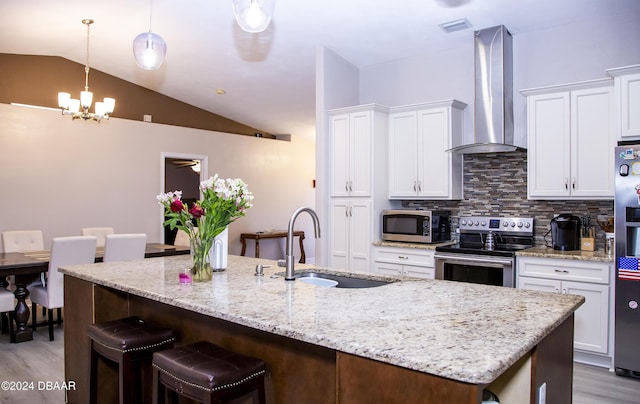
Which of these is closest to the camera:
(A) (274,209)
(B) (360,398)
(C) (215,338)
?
(B) (360,398)

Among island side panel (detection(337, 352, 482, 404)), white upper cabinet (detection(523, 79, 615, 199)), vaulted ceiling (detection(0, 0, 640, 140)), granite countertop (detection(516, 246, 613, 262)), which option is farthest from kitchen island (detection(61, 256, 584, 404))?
vaulted ceiling (detection(0, 0, 640, 140))

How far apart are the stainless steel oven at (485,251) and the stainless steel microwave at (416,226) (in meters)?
0.20

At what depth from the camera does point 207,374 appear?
5.39ft

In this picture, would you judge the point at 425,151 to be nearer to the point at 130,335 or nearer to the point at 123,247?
the point at 123,247

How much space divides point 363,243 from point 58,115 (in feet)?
14.1

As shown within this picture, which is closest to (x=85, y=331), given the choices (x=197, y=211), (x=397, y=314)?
(x=197, y=211)

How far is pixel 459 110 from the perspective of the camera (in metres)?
4.60

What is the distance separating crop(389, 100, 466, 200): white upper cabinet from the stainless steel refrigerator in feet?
4.80

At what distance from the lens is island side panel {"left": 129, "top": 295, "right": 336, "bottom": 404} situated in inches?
68.6

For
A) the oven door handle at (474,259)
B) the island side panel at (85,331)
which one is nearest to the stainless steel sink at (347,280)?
the island side panel at (85,331)

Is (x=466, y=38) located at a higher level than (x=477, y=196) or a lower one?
higher

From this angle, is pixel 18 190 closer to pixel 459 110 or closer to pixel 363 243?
pixel 363 243

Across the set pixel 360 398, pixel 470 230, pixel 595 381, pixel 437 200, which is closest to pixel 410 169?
pixel 437 200

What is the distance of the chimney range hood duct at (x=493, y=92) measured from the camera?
4195mm
